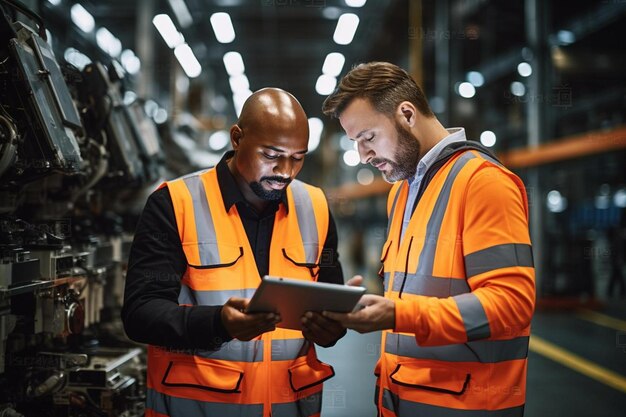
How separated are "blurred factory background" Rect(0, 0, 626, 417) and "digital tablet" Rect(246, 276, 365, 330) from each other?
140cm

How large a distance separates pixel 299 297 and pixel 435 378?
644mm

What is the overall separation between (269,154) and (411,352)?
0.94 metres

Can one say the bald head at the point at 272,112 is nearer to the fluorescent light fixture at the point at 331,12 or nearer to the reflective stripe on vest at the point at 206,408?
the reflective stripe on vest at the point at 206,408

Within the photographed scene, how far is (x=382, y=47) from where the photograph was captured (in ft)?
38.7

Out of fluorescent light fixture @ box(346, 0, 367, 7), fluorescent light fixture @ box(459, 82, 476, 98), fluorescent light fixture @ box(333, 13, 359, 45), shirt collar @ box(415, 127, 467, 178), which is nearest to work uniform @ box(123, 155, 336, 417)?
shirt collar @ box(415, 127, 467, 178)

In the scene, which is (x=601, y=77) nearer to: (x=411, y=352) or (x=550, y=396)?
(x=550, y=396)

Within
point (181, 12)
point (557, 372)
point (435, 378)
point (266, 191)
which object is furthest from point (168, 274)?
point (181, 12)

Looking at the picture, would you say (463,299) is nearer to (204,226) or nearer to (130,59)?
(204,226)

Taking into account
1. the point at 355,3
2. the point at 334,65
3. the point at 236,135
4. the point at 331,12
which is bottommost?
the point at 236,135

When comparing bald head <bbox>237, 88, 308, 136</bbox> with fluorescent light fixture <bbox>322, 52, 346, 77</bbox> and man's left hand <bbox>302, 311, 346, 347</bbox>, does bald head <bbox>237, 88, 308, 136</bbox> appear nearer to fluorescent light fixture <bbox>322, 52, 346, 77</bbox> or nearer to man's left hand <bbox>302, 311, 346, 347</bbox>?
man's left hand <bbox>302, 311, 346, 347</bbox>

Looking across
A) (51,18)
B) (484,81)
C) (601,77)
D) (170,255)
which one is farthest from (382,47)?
(170,255)

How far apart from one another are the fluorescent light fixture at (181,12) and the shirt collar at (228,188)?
27.8 ft

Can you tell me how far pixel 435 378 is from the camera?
1.88 metres

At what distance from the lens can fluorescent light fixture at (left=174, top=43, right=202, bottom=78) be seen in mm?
10500
